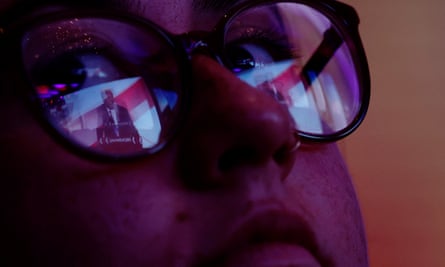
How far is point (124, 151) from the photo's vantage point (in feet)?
1.76

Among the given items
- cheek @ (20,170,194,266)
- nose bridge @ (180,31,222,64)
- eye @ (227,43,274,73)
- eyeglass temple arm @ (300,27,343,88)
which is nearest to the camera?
cheek @ (20,170,194,266)

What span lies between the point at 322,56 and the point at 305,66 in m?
0.04

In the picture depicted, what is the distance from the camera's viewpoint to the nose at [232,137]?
0.51 m

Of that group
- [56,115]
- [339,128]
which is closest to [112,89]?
[56,115]

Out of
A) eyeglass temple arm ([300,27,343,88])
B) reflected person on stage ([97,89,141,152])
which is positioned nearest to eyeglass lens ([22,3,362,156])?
reflected person on stage ([97,89,141,152])

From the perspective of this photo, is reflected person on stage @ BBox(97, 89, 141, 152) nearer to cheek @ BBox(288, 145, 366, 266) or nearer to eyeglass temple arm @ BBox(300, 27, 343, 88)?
cheek @ BBox(288, 145, 366, 266)

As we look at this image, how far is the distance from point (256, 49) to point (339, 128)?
0.63 feet

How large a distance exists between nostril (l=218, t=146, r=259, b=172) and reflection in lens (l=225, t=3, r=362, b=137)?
19 centimetres

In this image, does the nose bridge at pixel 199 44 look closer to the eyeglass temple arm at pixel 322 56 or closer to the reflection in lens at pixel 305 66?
the reflection in lens at pixel 305 66

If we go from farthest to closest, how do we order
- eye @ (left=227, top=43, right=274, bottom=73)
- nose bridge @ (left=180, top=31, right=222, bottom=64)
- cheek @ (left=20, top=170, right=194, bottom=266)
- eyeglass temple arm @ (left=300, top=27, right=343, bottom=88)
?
eyeglass temple arm @ (left=300, top=27, right=343, bottom=88)
eye @ (left=227, top=43, right=274, bottom=73)
nose bridge @ (left=180, top=31, right=222, bottom=64)
cheek @ (left=20, top=170, right=194, bottom=266)

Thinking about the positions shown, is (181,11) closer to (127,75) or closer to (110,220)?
(127,75)

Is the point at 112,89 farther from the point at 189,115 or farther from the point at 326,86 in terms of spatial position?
the point at 326,86

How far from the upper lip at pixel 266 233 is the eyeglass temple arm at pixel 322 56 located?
0.34 meters

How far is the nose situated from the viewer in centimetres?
51
